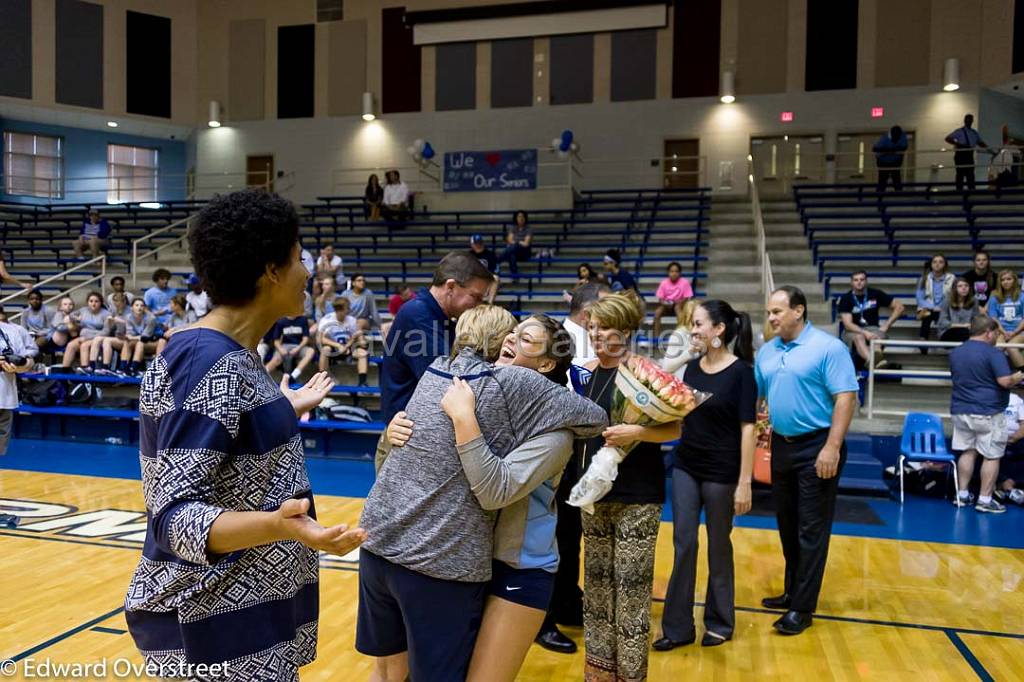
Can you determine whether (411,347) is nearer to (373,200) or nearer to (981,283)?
(981,283)

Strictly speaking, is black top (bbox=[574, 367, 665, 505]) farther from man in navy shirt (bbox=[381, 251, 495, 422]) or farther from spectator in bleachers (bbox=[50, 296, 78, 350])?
spectator in bleachers (bbox=[50, 296, 78, 350])

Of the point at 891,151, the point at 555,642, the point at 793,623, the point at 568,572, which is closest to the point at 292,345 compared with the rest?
the point at 568,572

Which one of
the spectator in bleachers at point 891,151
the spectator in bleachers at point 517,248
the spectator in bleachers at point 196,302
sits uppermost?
the spectator in bleachers at point 891,151

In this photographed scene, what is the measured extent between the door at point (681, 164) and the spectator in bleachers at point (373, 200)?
246 inches

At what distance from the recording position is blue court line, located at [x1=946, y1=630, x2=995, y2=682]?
347 centimetres

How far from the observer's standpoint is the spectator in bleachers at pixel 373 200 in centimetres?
1645

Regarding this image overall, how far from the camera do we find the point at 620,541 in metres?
3.11

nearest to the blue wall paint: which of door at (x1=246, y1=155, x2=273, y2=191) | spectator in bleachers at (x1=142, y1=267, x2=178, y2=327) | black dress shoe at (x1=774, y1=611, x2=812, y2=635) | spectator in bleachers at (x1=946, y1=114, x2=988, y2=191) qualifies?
door at (x1=246, y1=155, x2=273, y2=191)

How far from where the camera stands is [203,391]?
1.41m

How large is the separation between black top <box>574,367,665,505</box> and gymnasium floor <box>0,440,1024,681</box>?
3.10 feet

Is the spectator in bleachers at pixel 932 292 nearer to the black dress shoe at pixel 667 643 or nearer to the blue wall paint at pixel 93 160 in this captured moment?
the black dress shoe at pixel 667 643

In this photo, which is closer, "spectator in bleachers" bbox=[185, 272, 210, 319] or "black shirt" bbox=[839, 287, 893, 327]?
"black shirt" bbox=[839, 287, 893, 327]

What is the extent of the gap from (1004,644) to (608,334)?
263 cm

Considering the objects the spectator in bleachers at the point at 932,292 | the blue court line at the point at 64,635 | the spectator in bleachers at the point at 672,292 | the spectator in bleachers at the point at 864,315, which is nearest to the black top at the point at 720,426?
the blue court line at the point at 64,635
